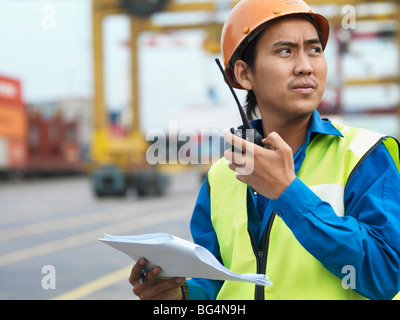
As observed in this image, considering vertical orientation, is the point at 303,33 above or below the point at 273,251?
above

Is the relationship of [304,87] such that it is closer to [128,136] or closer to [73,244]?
[73,244]

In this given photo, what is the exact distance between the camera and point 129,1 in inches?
758

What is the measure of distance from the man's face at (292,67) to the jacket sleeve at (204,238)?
411 mm

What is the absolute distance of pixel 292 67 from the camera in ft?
5.16

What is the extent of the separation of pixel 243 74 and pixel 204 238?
0.52 m

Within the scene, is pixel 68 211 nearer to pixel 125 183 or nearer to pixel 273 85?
pixel 125 183

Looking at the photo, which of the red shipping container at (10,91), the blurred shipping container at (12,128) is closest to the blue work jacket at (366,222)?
the blurred shipping container at (12,128)

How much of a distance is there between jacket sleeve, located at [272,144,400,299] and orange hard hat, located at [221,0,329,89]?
18.8 inches

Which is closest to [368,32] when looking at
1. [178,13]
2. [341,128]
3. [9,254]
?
[178,13]

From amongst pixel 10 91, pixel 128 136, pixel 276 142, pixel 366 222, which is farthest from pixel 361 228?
pixel 10 91

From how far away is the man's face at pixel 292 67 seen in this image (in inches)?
61.7

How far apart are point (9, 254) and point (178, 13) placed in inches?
539
